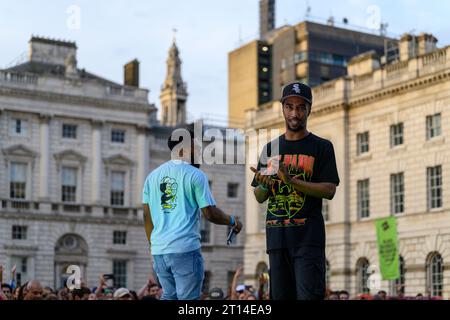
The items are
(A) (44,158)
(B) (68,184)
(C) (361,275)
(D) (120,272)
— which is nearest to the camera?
(C) (361,275)

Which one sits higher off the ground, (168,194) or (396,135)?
(396,135)

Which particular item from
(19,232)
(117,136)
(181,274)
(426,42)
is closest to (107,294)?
(181,274)

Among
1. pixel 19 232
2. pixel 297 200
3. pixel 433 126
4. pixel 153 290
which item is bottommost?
pixel 153 290

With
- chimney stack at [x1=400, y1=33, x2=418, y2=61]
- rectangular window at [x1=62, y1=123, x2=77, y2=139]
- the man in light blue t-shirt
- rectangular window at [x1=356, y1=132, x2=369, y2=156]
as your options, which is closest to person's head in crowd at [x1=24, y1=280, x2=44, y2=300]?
the man in light blue t-shirt

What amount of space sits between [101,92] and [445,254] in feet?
110

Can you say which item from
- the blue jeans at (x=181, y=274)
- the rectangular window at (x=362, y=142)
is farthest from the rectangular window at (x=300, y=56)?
the blue jeans at (x=181, y=274)

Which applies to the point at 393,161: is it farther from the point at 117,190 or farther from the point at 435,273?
the point at 117,190

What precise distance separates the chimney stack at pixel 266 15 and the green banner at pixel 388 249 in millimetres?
78304

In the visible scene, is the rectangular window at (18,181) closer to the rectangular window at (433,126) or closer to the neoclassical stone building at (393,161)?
the neoclassical stone building at (393,161)

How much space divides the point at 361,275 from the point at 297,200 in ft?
147

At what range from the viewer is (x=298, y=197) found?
9.32m

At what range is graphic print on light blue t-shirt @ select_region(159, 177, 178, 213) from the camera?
1053 centimetres

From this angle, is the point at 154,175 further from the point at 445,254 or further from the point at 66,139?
the point at 66,139
